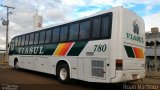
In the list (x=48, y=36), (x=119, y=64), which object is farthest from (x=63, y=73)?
(x=119, y=64)

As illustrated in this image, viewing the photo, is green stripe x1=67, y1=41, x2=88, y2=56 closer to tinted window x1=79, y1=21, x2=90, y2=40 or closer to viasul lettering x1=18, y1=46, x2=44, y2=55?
tinted window x1=79, y1=21, x2=90, y2=40

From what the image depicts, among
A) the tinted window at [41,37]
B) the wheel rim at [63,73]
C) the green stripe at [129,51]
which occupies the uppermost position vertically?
the tinted window at [41,37]

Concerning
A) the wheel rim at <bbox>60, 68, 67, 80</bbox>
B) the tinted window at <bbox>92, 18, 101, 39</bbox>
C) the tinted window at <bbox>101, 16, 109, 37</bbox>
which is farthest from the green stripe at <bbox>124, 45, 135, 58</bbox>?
the wheel rim at <bbox>60, 68, 67, 80</bbox>

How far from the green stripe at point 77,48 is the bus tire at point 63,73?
75cm

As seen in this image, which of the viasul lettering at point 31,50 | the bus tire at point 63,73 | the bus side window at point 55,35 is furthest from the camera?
the viasul lettering at point 31,50

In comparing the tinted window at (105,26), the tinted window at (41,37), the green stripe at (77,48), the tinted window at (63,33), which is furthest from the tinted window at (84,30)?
the tinted window at (41,37)

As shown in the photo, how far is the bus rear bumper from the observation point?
10727mm

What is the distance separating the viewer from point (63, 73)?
46.1ft

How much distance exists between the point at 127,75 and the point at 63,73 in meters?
Answer: 4.02

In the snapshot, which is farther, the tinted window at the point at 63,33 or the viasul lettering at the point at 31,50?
the viasul lettering at the point at 31,50

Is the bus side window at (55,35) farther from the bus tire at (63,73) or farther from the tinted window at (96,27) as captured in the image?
the tinted window at (96,27)

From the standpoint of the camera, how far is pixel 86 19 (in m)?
12.6

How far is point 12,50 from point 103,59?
44.0 ft

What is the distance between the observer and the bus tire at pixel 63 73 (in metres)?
13.5
